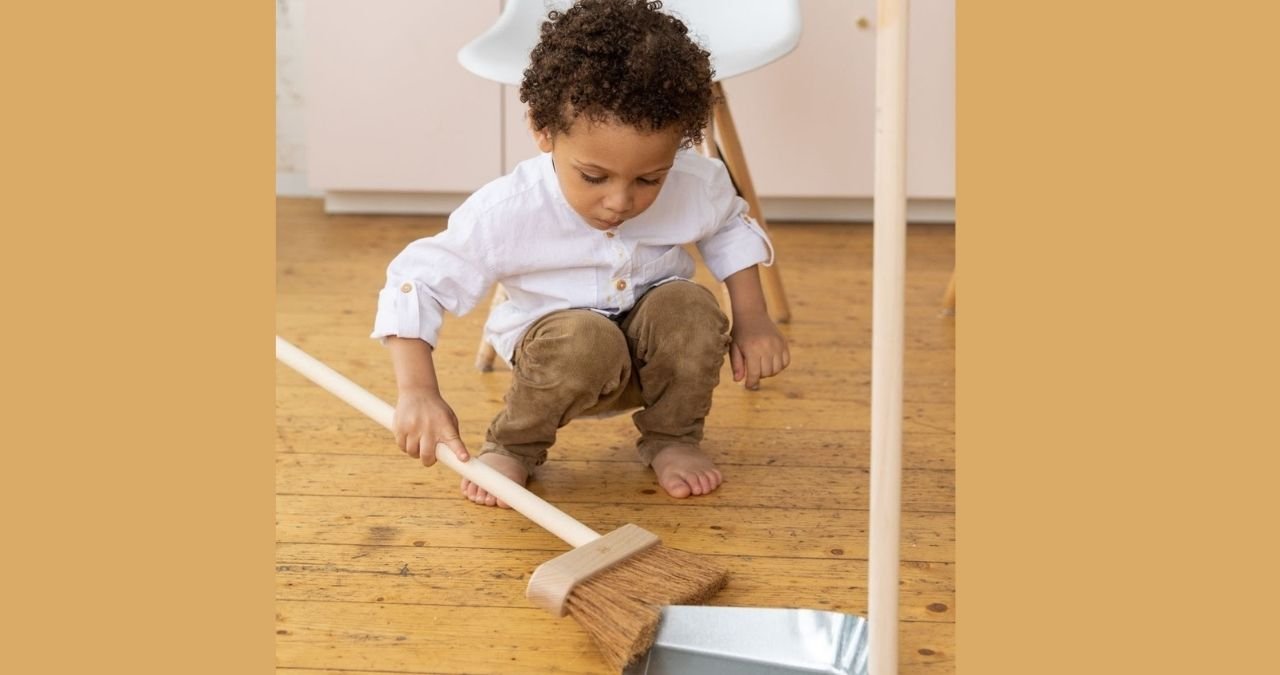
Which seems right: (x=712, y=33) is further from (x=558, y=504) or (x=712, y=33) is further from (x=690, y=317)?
(x=558, y=504)

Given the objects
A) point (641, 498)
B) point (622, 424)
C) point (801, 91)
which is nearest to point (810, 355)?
point (622, 424)

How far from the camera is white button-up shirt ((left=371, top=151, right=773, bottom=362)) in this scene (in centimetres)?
111

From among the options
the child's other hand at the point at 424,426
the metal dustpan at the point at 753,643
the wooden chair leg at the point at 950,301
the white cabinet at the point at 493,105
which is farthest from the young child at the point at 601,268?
the white cabinet at the point at 493,105

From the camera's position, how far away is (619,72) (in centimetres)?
103

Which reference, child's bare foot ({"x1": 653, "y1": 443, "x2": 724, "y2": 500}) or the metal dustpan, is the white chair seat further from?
the metal dustpan

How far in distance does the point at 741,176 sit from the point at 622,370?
0.47 meters

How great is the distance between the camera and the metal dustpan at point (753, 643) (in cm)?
87

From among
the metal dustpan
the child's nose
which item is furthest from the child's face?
the metal dustpan

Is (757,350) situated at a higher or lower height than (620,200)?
lower

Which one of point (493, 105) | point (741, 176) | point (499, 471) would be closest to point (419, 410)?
point (499, 471)

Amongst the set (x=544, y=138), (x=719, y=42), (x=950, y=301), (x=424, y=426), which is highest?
(x=719, y=42)

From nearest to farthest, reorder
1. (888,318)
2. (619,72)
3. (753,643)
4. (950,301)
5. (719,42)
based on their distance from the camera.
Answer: (888,318), (753,643), (619,72), (719,42), (950,301)

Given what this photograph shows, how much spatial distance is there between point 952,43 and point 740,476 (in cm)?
109

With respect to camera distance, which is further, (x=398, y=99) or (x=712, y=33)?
(x=398, y=99)
